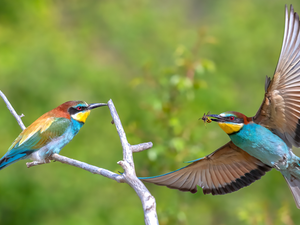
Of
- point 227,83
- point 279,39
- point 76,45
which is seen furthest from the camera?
point 279,39

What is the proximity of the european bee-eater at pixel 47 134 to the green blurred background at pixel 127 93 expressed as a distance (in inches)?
21.3

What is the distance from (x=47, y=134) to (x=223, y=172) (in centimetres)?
124

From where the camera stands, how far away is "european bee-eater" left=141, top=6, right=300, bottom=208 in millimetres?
2211

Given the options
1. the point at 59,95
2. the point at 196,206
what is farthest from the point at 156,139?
the point at 59,95

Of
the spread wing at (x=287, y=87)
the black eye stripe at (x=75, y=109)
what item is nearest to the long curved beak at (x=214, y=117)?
the spread wing at (x=287, y=87)

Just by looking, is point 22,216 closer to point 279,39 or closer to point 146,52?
point 146,52

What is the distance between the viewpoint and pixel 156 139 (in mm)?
3135

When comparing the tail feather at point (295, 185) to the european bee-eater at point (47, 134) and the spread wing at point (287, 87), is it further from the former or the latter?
the european bee-eater at point (47, 134)

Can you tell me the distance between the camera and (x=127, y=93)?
538cm

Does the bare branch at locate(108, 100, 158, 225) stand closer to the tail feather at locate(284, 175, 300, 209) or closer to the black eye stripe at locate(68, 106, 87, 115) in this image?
the black eye stripe at locate(68, 106, 87, 115)

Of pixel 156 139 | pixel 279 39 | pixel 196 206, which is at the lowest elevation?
pixel 196 206

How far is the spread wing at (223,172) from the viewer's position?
263cm

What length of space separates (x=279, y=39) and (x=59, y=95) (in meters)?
3.78

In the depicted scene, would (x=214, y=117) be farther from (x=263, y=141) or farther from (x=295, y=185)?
(x=295, y=185)
